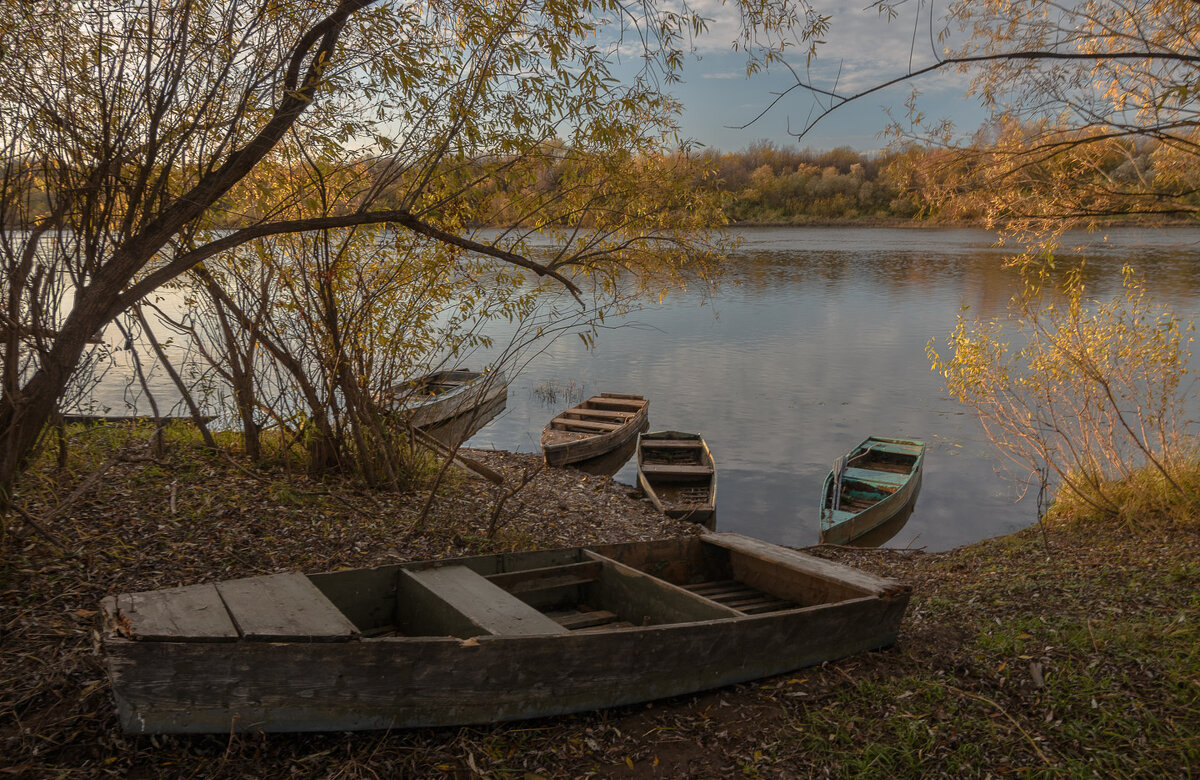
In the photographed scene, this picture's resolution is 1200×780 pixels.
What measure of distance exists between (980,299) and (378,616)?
3430 centimetres

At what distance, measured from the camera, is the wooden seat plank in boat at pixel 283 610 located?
3359mm

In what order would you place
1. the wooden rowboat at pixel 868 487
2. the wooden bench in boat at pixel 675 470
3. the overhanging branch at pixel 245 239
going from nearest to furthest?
the overhanging branch at pixel 245 239 < the wooden rowboat at pixel 868 487 < the wooden bench in boat at pixel 675 470

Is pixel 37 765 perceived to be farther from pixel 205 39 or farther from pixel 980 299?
pixel 980 299

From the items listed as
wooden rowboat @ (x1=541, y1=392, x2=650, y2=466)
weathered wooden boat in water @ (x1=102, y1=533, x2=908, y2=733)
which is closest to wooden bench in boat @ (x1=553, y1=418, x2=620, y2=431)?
wooden rowboat @ (x1=541, y1=392, x2=650, y2=466)

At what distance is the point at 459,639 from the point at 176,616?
1.27 metres

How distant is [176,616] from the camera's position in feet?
11.2

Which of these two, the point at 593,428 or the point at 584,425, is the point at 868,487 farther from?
the point at 584,425

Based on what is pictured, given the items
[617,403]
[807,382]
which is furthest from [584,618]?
[807,382]

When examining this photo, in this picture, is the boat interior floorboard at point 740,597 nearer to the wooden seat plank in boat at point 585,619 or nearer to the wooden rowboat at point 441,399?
the wooden seat plank in boat at point 585,619

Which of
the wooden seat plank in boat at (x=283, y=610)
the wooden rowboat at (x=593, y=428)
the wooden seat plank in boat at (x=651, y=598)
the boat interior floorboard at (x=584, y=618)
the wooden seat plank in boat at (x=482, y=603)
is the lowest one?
the wooden rowboat at (x=593, y=428)

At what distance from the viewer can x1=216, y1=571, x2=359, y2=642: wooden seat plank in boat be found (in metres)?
3.36

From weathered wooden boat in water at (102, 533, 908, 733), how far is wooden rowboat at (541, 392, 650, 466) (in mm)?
7600

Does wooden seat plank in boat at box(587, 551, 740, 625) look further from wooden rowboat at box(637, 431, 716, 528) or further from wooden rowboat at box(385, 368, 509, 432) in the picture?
wooden rowboat at box(637, 431, 716, 528)

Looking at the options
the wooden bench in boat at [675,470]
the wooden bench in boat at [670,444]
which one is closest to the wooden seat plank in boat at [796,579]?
the wooden bench in boat at [675,470]
